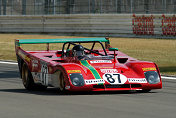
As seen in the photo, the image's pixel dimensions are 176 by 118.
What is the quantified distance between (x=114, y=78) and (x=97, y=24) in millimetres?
22224

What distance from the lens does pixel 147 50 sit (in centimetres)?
2459

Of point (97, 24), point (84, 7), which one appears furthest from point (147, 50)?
point (84, 7)

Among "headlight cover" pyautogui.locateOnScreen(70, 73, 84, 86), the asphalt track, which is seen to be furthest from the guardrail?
"headlight cover" pyautogui.locateOnScreen(70, 73, 84, 86)

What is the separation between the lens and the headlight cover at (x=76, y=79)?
991 centimetres

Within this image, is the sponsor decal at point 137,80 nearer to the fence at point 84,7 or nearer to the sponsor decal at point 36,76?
the sponsor decal at point 36,76

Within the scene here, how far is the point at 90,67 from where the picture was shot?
1048 cm

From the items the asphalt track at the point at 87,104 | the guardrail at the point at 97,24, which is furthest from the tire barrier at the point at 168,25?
the asphalt track at the point at 87,104

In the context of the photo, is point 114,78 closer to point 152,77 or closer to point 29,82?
point 152,77

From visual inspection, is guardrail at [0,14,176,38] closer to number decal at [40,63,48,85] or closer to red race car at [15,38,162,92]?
red race car at [15,38,162,92]

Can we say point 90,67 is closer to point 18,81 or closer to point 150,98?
point 150,98

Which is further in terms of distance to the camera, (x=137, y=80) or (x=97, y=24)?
(x=97, y=24)

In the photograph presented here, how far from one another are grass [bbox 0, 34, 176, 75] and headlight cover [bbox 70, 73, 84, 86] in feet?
19.9

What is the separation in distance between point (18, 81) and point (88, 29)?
19.3 m

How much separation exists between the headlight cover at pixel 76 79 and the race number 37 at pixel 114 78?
0.48 m
